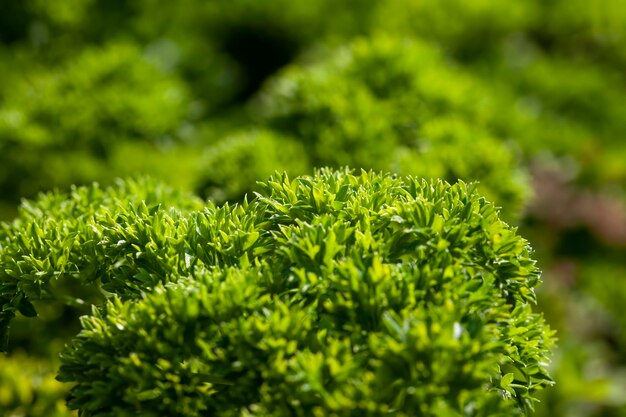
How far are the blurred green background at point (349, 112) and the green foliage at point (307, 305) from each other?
43.5 inches

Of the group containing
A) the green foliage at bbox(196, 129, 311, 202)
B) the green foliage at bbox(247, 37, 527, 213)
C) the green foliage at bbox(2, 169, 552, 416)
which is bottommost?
the green foliage at bbox(2, 169, 552, 416)

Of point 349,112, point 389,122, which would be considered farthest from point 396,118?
point 349,112

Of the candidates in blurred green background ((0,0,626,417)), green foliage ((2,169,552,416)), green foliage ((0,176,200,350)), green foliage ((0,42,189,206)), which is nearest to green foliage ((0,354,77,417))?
blurred green background ((0,0,626,417))

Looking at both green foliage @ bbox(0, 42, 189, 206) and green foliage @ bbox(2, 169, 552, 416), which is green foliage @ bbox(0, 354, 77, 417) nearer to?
green foliage @ bbox(2, 169, 552, 416)

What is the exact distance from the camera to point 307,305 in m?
1.70

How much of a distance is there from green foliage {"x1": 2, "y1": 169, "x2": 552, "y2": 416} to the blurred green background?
1.10 metres

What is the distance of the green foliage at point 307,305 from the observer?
1538 millimetres

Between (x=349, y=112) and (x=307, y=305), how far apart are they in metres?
1.77

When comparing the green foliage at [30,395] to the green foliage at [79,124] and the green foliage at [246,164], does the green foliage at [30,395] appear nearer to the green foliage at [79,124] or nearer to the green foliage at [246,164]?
the green foliage at [246,164]

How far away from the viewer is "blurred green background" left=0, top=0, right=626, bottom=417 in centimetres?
326

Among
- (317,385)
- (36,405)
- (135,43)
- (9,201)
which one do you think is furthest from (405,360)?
(135,43)

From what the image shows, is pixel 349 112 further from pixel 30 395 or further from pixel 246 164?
pixel 30 395

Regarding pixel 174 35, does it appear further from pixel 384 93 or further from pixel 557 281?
pixel 557 281

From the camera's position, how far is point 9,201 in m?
4.00
